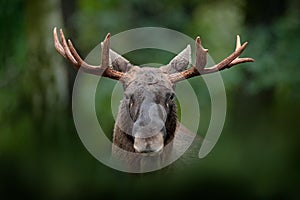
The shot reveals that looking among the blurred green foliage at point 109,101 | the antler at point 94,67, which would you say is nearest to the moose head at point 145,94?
the antler at point 94,67

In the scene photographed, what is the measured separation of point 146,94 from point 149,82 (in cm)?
11

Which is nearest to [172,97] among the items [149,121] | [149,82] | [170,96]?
[170,96]

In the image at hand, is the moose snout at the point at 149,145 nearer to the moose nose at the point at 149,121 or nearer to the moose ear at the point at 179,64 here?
the moose nose at the point at 149,121

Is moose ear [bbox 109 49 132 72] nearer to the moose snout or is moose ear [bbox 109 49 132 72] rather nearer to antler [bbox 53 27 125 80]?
antler [bbox 53 27 125 80]

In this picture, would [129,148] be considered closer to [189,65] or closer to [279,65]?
[189,65]

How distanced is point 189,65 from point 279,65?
513 cm

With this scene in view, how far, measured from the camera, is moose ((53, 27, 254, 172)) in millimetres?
5148

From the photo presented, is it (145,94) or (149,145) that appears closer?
(149,145)

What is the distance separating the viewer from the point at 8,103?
11.2 metres

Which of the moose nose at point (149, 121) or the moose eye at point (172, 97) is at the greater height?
the moose eye at point (172, 97)

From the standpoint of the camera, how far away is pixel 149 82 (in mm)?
5336

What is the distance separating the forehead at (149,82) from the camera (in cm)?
530

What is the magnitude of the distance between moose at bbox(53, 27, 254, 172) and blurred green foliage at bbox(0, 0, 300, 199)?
3404 millimetres

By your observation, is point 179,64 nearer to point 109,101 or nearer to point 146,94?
point 146,94
